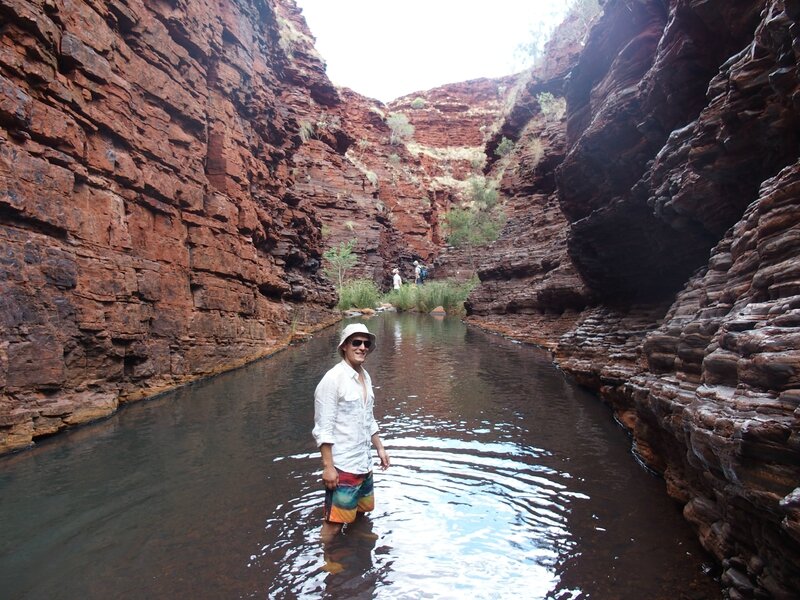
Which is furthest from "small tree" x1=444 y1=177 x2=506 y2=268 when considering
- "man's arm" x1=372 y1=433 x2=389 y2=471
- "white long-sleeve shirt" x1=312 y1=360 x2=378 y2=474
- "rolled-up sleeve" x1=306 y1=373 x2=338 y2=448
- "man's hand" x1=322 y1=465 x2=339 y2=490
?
"man's hand" x1=322 y1=465 x2=339 y2=490

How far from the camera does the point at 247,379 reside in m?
9.31

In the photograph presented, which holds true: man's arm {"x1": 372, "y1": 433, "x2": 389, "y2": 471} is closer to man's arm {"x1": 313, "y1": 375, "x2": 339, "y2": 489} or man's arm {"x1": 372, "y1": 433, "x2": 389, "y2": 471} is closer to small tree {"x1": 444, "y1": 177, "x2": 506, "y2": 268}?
man's arm {"x1": 313, "y1": 375, "x2": 339, "y2": 489}

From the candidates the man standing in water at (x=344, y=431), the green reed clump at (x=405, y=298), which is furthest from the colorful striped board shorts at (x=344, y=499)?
the green reed clump at (x=405, y=298)

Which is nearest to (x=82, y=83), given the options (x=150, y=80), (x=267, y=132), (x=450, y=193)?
(x=150, y=80)

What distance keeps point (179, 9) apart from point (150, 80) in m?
2.58

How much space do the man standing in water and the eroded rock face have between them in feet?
7.23

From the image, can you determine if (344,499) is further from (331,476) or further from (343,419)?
(343,419)

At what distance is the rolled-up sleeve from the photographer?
10.3 feet

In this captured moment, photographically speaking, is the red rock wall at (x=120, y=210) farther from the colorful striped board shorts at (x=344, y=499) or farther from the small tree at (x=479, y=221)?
the small tree at (x=479, y=221)

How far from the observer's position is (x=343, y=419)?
3.23 meters

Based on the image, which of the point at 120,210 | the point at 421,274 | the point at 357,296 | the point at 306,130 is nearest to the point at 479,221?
the point at 421,274

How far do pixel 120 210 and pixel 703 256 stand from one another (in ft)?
30.4

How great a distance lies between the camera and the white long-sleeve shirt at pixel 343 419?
3152 millimetres

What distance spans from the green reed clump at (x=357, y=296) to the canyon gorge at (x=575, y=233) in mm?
11546
